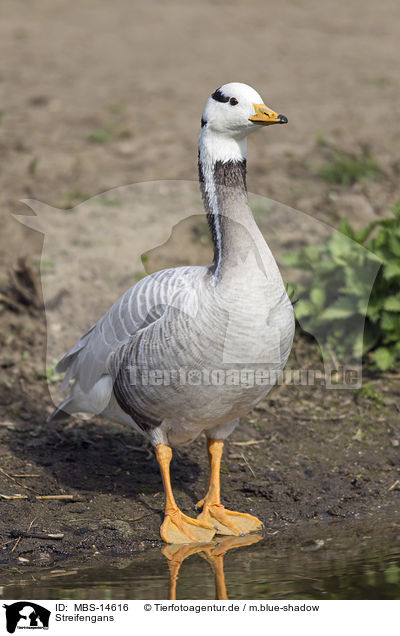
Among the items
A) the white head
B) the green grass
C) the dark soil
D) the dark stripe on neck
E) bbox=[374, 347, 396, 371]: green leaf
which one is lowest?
the dark soil

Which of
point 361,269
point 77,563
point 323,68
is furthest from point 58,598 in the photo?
point 323,68

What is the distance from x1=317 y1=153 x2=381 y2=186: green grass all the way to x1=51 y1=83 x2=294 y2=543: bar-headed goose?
5.85 metres

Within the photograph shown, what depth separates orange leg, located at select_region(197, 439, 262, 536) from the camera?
5.71m

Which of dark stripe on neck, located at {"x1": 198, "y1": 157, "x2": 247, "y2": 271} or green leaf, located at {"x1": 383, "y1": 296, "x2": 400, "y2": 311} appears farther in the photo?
green leaf, located at {"x1": 383, "y1": 296, "x2": 400, "y2": 311}

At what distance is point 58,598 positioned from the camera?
450 cm

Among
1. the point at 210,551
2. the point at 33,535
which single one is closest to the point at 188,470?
the point at 210,551

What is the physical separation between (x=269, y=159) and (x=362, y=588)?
8.42 meters

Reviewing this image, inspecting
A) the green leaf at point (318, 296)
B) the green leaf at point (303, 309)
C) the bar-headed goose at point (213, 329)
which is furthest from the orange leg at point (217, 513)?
the green leaf at point (318, 296)

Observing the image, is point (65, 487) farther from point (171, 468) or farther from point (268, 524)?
point (268, 524)

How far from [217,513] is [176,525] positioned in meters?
0.34

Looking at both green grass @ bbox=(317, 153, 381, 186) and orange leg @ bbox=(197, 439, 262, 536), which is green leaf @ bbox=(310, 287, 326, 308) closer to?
orange leg @ bbox=(197, 439, 262, 536)

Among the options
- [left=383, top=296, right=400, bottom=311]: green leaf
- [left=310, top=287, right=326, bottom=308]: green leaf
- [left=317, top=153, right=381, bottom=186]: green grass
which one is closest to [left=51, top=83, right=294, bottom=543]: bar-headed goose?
[left=383, top=296, right=400, bottom=311]: green leaf
